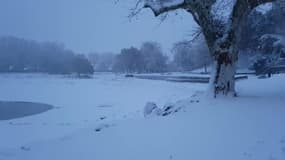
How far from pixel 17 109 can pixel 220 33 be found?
21.5m

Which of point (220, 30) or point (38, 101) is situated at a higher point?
point (220, 30)

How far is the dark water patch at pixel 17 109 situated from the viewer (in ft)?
74.5

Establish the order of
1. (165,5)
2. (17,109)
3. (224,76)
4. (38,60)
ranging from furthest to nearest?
(38,60), (17,109), (165,5), (224,76)

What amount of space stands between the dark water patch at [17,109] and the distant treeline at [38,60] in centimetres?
6183

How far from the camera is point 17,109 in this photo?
26.0 meters

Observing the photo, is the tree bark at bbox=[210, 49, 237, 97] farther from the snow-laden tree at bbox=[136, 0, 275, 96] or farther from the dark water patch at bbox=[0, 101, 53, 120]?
the dark water patch at bbox=[0, 101, 53, 120]

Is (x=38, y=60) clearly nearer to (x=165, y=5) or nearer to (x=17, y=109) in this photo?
(x=17, y=109)

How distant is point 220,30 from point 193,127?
14.9 ft

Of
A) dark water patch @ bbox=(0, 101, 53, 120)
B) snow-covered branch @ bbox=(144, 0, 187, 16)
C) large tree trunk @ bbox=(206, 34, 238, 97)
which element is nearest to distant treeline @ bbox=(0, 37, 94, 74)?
dark water patch @ bbox=(0, 101, 53, 120)

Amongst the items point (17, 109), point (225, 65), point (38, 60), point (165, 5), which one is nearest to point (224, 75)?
point (225, 65)

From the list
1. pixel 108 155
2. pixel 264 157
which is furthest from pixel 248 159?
pixel 108 155

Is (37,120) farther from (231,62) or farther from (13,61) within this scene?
(13,61)

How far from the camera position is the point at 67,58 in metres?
107

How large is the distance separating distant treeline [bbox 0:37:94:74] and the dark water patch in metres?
61.8
